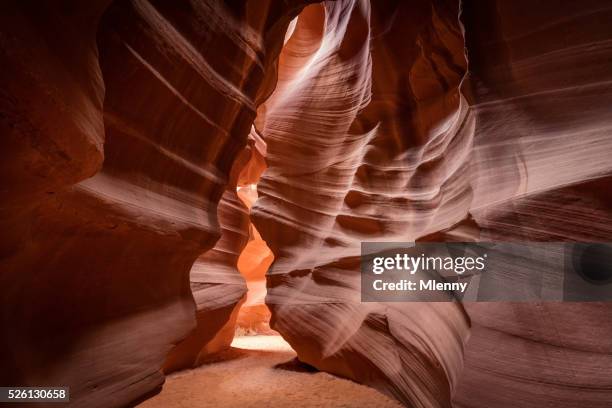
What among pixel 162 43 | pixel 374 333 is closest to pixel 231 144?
pixel 162 43

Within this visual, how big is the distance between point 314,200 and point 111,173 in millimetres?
3841

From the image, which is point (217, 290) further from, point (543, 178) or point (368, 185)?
point (543, 178)

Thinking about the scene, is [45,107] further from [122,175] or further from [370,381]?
[370,381]

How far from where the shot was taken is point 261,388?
183 inches

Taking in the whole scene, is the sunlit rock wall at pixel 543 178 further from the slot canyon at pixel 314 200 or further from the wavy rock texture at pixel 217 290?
the wavy rock texture at pixel 217 290

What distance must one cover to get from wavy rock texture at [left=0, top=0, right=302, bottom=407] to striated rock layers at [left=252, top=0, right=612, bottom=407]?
210cm

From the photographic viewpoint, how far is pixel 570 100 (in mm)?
2787

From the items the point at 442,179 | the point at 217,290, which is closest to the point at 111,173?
the point at 442,179

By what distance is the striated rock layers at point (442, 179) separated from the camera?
245 centimetres

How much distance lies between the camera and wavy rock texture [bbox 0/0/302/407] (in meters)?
1.61

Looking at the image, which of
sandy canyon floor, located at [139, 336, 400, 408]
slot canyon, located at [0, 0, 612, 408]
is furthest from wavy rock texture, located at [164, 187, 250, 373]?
sandy canyon floor, located at [139, 336, 400, 408]

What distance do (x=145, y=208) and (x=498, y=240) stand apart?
2.89m

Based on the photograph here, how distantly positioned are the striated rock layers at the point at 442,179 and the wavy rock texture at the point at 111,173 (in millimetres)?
2097

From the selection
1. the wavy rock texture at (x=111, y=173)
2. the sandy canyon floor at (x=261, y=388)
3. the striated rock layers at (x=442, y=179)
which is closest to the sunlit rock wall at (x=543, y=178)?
the striated rock layers at (x=442, y=179)
